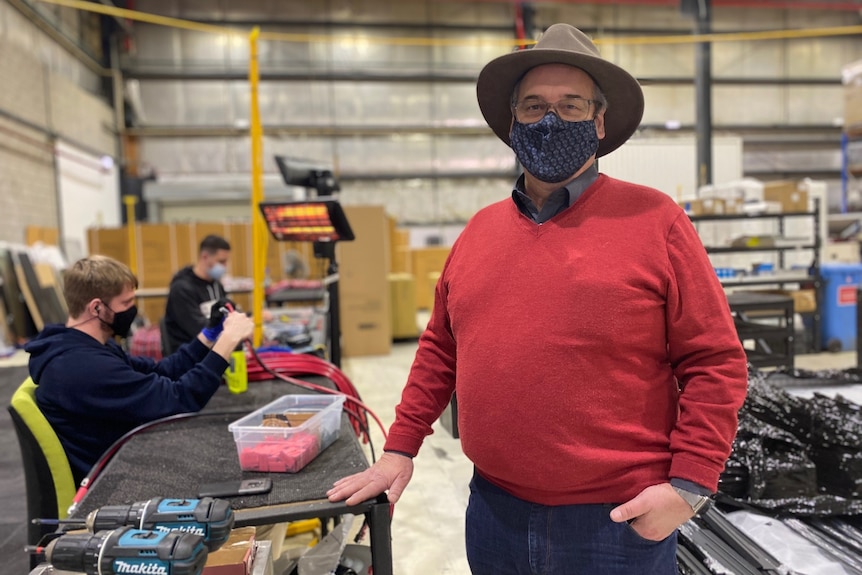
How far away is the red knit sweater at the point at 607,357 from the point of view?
3.03 feet

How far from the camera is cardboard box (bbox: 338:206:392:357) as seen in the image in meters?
6.54

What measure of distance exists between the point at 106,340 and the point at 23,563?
3.81 feet

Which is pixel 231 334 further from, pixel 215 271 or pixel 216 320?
pixel 215 271

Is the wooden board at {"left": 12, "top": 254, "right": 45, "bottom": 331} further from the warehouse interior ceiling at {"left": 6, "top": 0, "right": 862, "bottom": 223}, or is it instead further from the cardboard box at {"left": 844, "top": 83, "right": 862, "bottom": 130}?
the cardboard box at {"left": 844, "top": 83, "right": 862, "bottom": 130}

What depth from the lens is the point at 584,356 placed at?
94cm

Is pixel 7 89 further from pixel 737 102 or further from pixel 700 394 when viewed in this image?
pixel 737 102

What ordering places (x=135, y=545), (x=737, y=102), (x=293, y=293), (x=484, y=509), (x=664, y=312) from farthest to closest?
(x=737, y=102) < (x=293, y=293) < (x=484, y=509) < (x=664, y=312) < (x=135, y=545)

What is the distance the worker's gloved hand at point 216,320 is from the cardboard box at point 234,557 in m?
0.92

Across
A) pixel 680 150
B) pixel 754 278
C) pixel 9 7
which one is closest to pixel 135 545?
pixel 680 150

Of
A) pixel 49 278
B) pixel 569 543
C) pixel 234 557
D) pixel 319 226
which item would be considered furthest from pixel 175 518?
pixel 49 278

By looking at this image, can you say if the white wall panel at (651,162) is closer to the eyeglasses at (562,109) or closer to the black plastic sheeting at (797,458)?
the eyeglasses at (562,109)

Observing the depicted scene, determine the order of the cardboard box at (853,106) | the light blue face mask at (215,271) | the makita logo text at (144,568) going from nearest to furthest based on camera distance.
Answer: the makita logo text at (144,568)
the light blue face mask at (215,271)
the cardboard box at (853,106)

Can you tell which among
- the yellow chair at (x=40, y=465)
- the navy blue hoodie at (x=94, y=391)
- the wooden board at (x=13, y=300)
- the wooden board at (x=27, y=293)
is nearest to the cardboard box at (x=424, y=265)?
the wooden board at (x=27, y=293)

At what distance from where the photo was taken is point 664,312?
3.14 feet
